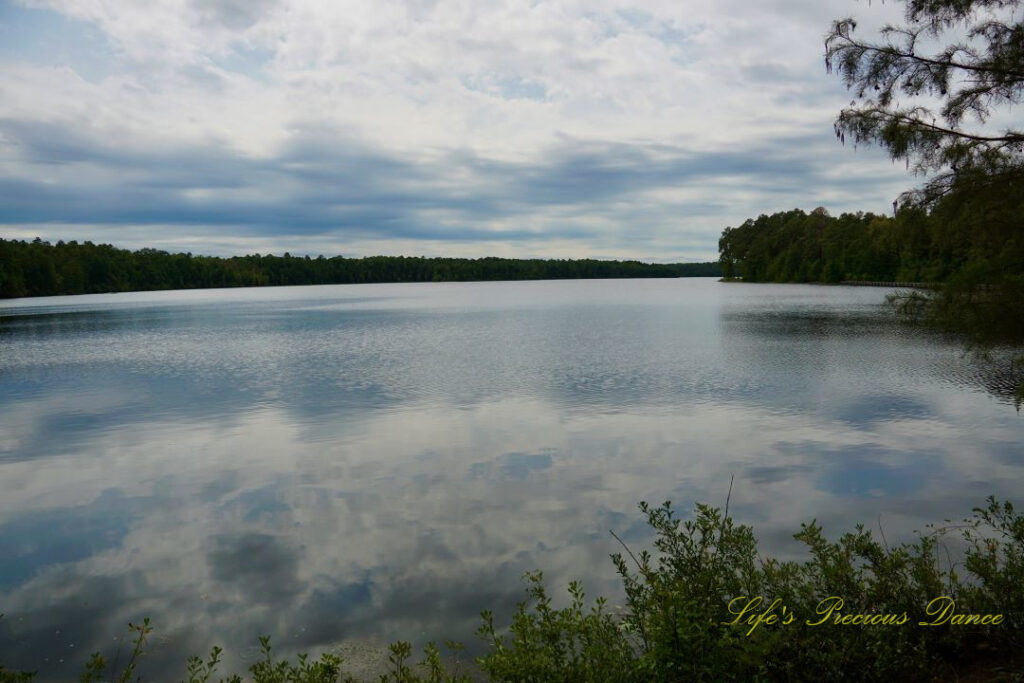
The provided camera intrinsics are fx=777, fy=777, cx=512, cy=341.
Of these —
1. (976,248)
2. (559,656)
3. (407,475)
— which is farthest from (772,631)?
(407,475)

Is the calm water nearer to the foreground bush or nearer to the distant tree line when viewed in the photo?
the foreground bush

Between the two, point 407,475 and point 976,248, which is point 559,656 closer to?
point 407,475

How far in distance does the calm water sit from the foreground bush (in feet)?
6.92

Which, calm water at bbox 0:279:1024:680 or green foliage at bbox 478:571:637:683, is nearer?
green foliage at bbox 478:571:637:683

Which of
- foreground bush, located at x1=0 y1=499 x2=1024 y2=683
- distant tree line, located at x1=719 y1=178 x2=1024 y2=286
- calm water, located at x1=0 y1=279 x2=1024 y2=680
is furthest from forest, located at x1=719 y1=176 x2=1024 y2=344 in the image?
foreground bush, located at x1=0 y1=499 x2=1024 y2=683

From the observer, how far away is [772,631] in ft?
17.6

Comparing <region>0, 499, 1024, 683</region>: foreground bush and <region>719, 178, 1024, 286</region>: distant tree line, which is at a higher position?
<region>719, 178, 1024, 286</region>: distant tree line

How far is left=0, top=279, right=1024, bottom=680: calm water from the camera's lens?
8.18 metres

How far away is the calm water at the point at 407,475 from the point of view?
818 centimetres

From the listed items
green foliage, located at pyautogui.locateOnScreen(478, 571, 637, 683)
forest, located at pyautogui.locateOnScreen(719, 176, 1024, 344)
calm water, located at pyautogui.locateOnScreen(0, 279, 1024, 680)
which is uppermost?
forest, located at pyautogui.locateOnScreen(719, 176, 1024, 344)

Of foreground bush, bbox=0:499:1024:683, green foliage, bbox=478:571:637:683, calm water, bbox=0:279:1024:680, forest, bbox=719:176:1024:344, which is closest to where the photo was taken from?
foreground bush, bbox=0:499:1024:683

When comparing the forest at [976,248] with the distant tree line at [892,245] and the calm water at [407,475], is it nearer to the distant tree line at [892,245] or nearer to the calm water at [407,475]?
the distant tree line at [892,245]

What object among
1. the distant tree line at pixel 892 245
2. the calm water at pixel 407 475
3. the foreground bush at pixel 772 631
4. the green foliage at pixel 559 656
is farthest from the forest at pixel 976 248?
the green foliage at pixel 559 656

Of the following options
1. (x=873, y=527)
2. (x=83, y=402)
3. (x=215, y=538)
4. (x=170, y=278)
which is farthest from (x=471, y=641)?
(x=170, y=278)
